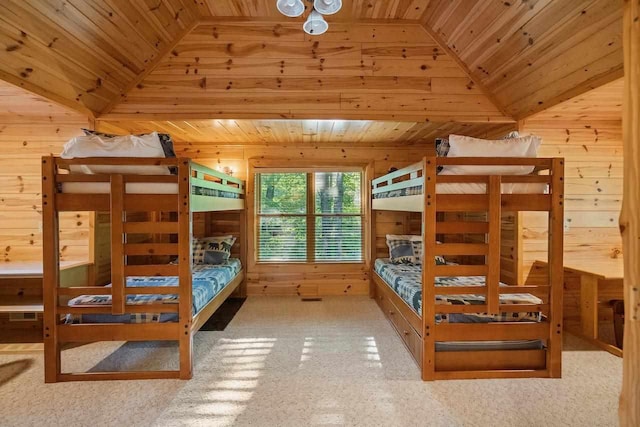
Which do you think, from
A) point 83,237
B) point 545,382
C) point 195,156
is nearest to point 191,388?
point 83,237

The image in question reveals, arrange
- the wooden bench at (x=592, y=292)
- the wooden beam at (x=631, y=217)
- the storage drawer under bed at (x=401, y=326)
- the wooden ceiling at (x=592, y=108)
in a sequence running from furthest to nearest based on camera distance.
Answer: the wooden bench at (x=592, y=292), the wooden ceiling at (x=592, y=108), the storage drawer under bed at (x=401, y=326), the wooden beam at (x=631, y=217)

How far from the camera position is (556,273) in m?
2.13

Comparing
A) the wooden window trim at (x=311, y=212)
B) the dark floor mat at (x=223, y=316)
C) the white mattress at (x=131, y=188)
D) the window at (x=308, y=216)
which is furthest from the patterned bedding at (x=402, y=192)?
the dark floor mat at (x=223, y=316)

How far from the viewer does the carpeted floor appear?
173cm

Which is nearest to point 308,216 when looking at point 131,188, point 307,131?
point 307,131

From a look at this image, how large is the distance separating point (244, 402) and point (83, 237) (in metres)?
2.43

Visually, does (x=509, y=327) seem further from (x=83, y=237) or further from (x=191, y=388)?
(x=83, y=237)

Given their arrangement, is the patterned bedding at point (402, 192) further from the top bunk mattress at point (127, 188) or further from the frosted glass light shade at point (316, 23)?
the top bunk mattress at point (127, 188)

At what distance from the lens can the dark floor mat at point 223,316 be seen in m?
3.10

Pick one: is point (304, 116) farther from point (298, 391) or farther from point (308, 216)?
point (298, 391)

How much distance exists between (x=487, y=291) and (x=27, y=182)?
4262 millimetres

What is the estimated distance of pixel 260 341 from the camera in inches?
108

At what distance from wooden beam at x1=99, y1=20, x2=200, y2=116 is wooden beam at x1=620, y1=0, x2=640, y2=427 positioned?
3086 mm

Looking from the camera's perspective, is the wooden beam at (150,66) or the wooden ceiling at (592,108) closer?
the wooden ceiling at (592,108)
